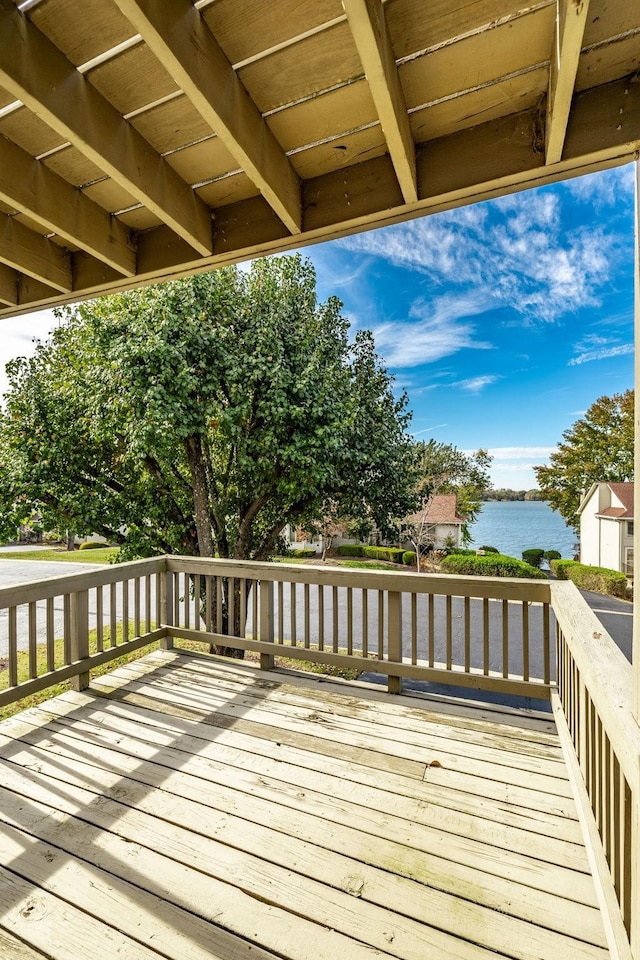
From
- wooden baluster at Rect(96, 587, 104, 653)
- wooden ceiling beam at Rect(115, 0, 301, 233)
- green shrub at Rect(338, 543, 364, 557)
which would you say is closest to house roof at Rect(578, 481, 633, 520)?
green shrub at Rect(338, 543, 364, 557)

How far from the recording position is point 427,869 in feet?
5.02

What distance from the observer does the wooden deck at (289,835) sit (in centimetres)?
131

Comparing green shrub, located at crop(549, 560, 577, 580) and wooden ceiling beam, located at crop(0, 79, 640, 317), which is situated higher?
wooden ceiling beam, located at crop(0, 79, 640, 317)

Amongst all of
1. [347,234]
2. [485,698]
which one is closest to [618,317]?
[485,698]

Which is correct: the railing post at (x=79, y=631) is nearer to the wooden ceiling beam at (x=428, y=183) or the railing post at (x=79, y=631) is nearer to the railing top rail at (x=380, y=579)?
the railing top rail at (x=380, y=579)

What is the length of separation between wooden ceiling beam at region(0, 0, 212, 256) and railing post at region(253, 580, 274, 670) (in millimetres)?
2321

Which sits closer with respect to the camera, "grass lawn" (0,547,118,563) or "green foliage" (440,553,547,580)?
"green foliage" (440,553,547,580)

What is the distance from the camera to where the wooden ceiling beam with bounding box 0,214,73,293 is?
6.29ft

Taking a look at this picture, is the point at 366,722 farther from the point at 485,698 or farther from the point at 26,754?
the point at 485,698

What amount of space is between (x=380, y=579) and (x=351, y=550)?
1524 centimetres

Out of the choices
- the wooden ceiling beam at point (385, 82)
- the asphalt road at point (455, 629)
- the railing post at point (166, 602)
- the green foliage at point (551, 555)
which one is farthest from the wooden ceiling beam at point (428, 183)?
the green foliage at point (551, 555)

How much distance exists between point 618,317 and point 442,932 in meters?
41.2

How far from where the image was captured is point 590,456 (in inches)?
885

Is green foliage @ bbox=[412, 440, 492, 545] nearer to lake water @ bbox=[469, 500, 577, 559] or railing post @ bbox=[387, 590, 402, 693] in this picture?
lake water @ bbox=[469, 500, 577, 559]
